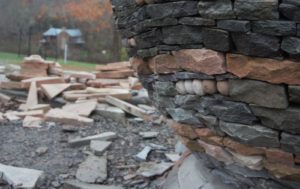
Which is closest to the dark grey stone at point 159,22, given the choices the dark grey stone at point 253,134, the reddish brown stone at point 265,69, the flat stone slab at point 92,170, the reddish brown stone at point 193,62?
the reddish brown stone at point 193,62

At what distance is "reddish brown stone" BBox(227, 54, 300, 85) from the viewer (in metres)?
2.41

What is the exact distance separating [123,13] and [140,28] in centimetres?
36

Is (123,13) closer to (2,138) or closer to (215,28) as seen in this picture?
(215,28)

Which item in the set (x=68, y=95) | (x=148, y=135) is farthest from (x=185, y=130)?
(x=68, y=95)

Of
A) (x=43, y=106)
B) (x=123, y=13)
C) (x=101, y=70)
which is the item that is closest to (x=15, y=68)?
(x=101, y=70)

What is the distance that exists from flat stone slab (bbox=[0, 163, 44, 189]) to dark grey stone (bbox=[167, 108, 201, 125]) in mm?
2234

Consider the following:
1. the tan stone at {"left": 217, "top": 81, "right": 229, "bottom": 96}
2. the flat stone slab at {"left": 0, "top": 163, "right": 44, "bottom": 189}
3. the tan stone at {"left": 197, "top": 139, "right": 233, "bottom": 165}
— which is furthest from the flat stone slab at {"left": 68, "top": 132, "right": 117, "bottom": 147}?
the tan stone at {"left": 217, "top": 81, "right": 229, "bottom": 96}

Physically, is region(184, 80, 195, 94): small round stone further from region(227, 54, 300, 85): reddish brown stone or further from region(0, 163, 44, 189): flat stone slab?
region(0, 163, 44, 189): flat stone slab

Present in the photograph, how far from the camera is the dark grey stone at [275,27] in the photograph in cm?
233

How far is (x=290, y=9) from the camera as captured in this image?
2.29m

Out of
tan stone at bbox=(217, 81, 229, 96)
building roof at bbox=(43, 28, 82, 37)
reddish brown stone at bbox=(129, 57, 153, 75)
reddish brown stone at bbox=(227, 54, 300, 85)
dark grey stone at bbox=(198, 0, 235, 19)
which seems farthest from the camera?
building roof at bbox=(43, 28, 82, 37)

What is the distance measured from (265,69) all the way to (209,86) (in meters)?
0.49

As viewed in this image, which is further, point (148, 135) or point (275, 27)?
point (148, 135)

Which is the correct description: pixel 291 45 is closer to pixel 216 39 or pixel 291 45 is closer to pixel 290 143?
pixel 216 39
